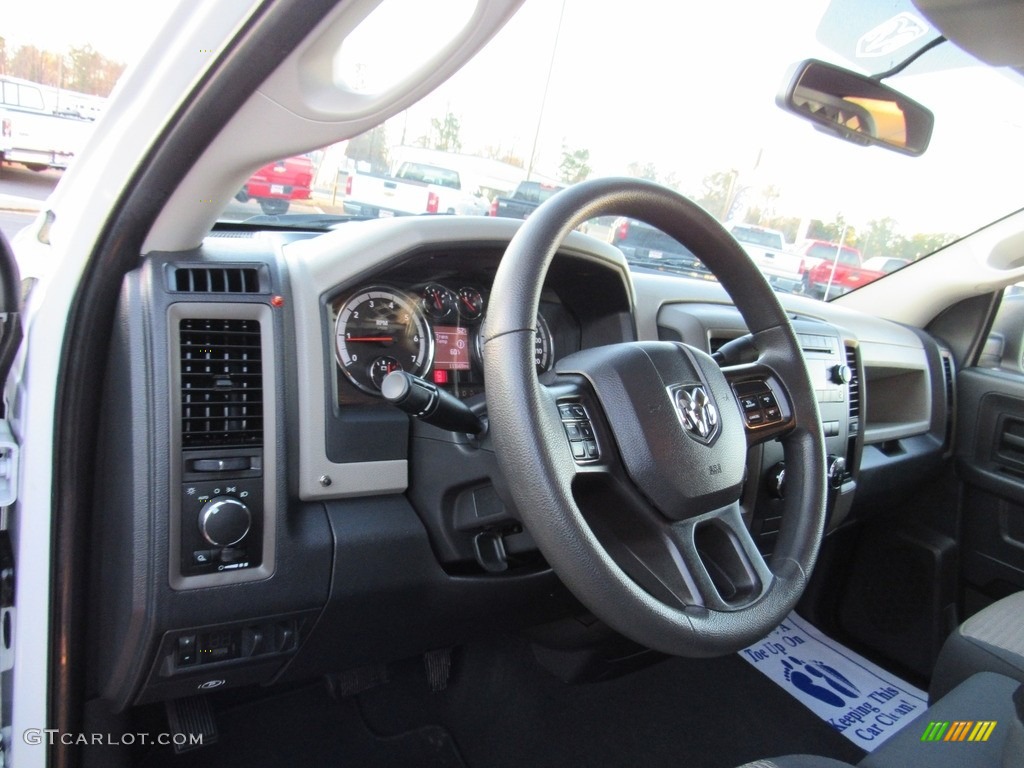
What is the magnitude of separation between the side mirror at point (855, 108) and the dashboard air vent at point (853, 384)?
61 cm

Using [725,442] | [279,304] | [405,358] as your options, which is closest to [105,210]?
[279,304]

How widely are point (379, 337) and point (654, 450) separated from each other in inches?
25.7

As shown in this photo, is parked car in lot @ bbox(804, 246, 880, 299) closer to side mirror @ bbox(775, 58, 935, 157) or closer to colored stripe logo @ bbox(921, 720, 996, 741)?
side mirror @ bbox(775, 58, 935, 157)

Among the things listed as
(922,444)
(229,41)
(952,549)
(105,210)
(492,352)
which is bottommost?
(952,549)

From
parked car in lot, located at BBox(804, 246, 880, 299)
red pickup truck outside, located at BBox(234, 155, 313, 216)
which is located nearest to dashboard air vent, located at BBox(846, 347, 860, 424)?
parked car in lot, located at BBox(804, 246, 880, 299)

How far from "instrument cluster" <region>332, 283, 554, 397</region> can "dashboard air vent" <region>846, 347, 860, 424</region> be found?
3.57ft

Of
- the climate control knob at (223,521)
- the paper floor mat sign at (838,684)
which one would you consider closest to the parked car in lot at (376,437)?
the climate control knob at (223,521)

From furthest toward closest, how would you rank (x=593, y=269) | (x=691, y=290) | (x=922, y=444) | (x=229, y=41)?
(x=922, y=444), (x=691, y=290), (x=593, y=269), (x=229, y=41)

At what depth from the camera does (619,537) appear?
129 centimetres

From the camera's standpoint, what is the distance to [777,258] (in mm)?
2500

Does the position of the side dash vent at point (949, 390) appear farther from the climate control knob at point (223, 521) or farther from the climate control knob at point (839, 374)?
the climate control knob at point (223, 521)

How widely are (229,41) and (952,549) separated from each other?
113 inches

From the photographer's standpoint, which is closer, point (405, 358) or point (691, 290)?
point (405, 358)

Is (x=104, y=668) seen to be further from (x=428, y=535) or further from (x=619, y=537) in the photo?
(x=619, y=537)
